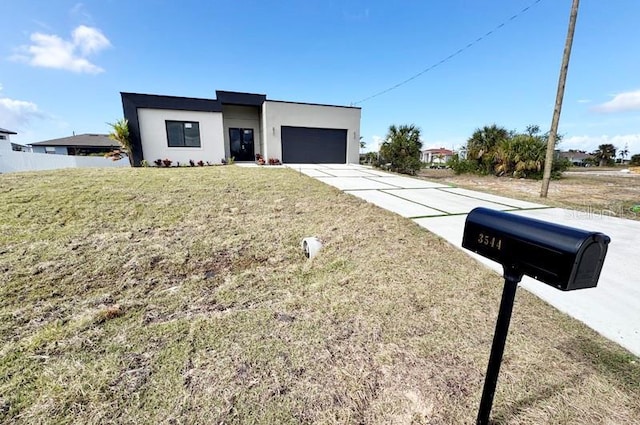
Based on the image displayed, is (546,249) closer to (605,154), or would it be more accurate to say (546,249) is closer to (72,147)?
(72,147)

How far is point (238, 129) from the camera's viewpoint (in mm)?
15477

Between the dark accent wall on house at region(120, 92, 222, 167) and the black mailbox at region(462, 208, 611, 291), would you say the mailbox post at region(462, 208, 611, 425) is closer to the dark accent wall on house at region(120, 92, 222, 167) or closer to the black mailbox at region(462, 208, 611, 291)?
the black mailbox at region(462, 208, 611, 291)

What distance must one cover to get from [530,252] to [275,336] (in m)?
1.65

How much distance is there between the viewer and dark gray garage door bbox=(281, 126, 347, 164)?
50.3ft

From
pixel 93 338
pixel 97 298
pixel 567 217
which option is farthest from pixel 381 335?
pixel 567 217

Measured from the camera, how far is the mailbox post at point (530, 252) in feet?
2.83

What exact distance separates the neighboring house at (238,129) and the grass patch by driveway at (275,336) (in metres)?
10.1

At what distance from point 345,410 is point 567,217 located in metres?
5.92

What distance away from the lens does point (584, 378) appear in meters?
1.58

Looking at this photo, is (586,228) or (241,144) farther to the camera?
(241,144)

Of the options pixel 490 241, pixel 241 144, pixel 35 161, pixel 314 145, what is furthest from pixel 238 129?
pixel 490 241

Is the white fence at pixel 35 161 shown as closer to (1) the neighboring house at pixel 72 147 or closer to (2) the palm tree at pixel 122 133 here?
(2) the palm tree at pixel 122 133

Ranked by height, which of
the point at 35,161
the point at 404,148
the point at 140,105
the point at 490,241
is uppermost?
the point at 140,105

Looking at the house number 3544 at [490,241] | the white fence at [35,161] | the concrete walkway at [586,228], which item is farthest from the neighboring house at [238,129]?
the house number 3544 at [490,241]
